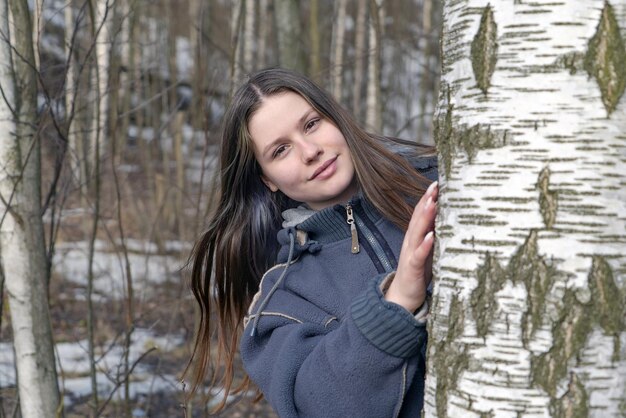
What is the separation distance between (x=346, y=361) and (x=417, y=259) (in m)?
0.30

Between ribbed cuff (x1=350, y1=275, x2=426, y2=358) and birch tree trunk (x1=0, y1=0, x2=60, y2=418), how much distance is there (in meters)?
2.00

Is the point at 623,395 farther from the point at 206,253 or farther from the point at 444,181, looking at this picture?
the point at 206,253

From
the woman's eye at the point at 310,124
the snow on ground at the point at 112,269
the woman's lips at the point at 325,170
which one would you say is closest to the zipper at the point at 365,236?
the woman's lips at the point at 325,170

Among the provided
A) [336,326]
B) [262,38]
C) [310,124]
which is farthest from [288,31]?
[262,38]

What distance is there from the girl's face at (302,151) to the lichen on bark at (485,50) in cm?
87

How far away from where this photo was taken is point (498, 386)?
1.09 metres

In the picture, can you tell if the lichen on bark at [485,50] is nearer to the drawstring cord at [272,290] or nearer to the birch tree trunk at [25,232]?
the drawstring cord at [272,290]

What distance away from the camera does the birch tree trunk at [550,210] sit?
3.39 ft

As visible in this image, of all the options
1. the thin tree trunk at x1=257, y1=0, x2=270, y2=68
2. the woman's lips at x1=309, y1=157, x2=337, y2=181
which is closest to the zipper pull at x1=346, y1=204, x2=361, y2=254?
the woman's lips at x1=309, y1=157, x2=337, y2=181

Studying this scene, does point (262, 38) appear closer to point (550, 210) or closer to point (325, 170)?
point (325, 170)

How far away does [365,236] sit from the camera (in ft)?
6.27

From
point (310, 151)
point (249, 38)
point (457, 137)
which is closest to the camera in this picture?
point (457, 137)

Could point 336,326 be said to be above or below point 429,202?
below

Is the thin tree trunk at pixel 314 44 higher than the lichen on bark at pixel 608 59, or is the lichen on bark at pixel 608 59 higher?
Result: the thin tree trunk at pixel 314 44
